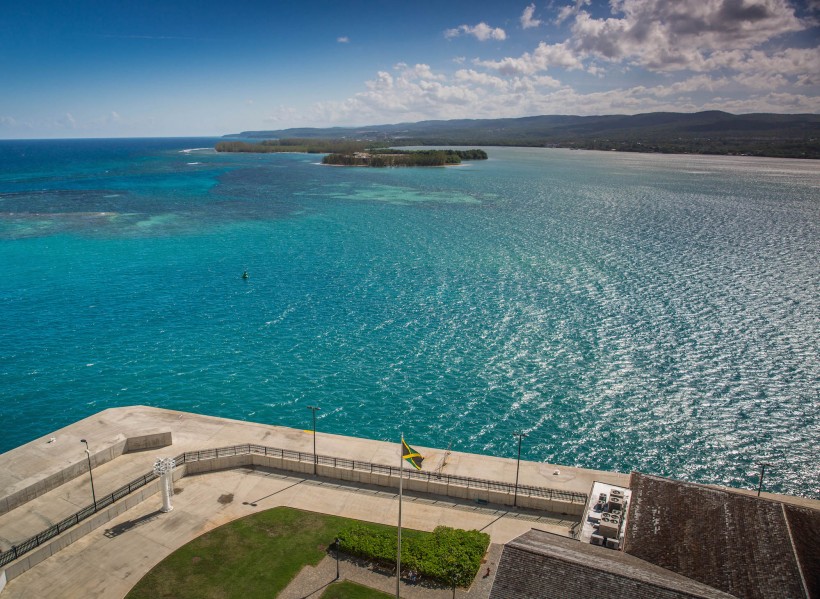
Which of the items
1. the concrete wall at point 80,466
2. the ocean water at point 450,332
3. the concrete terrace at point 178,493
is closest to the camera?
the concrete terrace at point 178,493

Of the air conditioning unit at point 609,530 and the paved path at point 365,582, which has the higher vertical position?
the air conditioning unit at point 609,530

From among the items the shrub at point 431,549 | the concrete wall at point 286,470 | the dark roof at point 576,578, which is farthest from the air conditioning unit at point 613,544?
the concrete wall at point 286,470

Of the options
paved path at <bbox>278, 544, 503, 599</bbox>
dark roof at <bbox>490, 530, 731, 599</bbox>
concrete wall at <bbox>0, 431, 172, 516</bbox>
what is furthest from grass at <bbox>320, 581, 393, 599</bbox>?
concrete wall at <bbox>0, 431, 172, 516</bbox>

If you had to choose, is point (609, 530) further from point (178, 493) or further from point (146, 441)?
point (146, 441)

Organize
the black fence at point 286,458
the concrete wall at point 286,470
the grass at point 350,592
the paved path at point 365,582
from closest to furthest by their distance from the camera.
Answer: the grass at point 350,592 → the paved path at point 365,582 → the black fence at point 286,458 → the concrete wall at point 286,470

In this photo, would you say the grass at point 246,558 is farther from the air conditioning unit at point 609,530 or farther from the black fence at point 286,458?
the air conditioning unit at point 609,530

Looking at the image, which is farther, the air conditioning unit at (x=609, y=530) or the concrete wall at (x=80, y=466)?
the concrete wall at (x=80, y=466)

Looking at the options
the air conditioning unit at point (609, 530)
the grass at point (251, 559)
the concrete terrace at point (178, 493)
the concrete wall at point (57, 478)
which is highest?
the air conditioning unit at point (609, 530)

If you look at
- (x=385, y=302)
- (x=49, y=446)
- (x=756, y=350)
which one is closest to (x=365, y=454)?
(x=49, y=446)
